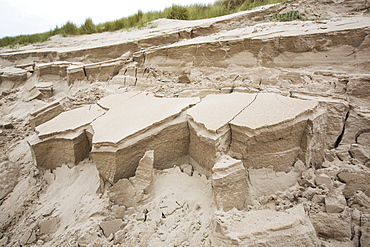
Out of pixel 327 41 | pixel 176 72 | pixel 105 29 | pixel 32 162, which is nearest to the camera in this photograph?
pixel 327 41

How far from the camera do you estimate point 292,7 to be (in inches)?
150

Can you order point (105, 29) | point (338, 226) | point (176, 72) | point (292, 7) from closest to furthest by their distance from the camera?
point (338, 226), point (176, 72), point (292, 7), point (105, 29)

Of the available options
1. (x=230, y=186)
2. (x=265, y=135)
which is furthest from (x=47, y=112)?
(x=265, y=135)

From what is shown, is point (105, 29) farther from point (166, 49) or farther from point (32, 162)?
point (32, 162)

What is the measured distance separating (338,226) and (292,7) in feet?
12.1

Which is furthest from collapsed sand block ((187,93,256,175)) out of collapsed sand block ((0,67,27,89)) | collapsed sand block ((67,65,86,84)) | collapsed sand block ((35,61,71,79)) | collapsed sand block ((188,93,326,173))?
collapsed sand block ((0,67,27,89))

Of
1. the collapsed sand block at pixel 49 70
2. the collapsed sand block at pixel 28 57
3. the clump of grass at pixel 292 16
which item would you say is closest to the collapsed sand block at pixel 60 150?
the collapsed sand block at pixel 49 70

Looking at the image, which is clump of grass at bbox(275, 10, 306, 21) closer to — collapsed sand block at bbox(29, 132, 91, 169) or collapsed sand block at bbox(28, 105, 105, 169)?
collapsed sand block at bbox(28, 105, 105, 169)

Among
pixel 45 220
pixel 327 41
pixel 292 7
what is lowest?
pixel 45 220

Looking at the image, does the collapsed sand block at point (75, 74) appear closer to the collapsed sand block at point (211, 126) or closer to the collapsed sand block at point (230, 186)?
the collapsed sand block at point (211, 126)

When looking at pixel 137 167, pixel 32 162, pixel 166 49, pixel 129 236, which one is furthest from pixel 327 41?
pixel 32 162

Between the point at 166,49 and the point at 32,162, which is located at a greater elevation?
the point at 166,49

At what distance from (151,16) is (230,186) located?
20.4 feet

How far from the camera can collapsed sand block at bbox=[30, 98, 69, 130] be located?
3178mm
